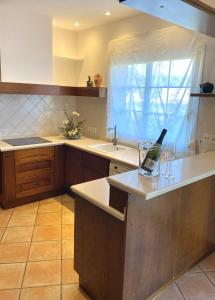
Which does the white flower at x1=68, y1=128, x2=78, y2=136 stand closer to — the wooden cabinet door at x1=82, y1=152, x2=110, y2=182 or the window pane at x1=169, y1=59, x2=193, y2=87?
the wooden cabinet door at x1=82, y1=152, x2=110, y2=182

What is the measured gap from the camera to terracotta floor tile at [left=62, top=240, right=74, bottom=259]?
2.35m

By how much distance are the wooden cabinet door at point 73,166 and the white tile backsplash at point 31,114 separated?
0.67 m

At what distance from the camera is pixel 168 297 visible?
1877 mm

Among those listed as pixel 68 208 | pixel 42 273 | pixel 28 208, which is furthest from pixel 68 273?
pixel 28 208

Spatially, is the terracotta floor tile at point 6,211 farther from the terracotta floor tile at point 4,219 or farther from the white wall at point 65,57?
the white wall at point 65,57

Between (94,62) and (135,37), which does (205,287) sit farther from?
(94,62)

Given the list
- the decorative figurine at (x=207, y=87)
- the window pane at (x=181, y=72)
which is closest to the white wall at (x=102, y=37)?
the window pane at (x=181, y=72)

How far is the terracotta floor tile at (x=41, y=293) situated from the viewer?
186cm

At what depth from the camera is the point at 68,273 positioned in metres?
2.12

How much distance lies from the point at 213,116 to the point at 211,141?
0.25 meters

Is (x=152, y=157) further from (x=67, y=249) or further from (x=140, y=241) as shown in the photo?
(x=67, y=249)

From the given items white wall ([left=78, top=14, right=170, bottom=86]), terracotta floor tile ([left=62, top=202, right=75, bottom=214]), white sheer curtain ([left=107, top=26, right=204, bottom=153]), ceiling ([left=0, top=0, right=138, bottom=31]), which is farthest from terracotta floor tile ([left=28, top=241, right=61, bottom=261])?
ceiling ([left=0, top=0, right=138, bottom=31])

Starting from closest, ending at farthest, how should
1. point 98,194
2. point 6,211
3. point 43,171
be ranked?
1. point 98,194
2. point 6,211
3. point 43,171

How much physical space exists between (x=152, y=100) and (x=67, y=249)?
1.91m
